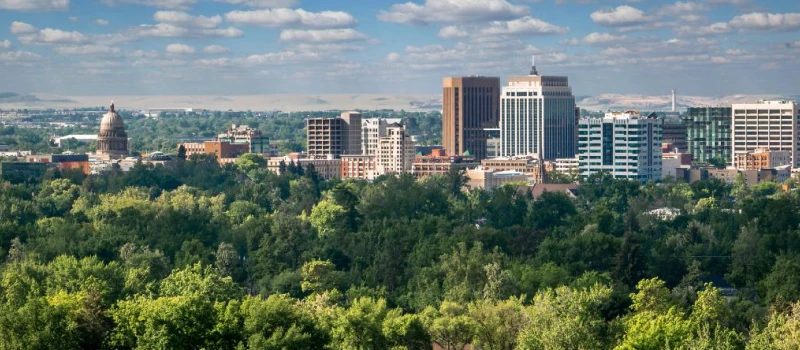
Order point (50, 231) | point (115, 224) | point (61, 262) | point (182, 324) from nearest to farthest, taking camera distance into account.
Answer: point (182, 324) → point (61, 262) → point (50, 231) → point (115, 224)

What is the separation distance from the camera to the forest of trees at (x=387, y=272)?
2537 inches

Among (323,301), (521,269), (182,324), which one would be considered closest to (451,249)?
(521,269)

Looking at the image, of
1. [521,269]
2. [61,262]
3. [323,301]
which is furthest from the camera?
[521,269]

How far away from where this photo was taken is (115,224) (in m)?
114

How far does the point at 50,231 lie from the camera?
106125 mm

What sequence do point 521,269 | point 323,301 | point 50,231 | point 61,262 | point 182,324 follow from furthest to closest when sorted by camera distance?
point 50,231 → point 521,269 → point 61,262 → point 323,301 → point 182,324

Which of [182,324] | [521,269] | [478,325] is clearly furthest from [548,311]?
[521,269]

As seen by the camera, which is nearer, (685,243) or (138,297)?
(138,297)

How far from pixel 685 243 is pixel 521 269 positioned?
77.7 feet

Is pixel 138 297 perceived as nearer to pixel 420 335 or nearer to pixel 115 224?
pixel 420 335

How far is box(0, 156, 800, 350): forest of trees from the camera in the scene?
2537 inches

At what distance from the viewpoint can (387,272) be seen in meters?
96.6

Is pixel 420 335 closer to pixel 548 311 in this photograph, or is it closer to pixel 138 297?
pixel 548 311

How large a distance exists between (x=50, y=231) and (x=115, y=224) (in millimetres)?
7934
